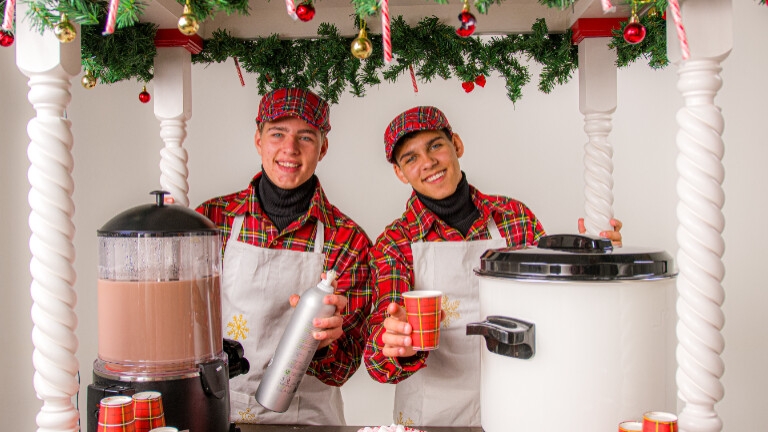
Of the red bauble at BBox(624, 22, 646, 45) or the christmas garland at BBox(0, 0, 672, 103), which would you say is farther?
the christmas garland at BBox(0, 0, 672, 103)

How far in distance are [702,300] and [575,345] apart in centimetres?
30

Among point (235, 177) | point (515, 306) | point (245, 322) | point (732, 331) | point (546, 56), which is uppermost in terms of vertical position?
point (546, 56)

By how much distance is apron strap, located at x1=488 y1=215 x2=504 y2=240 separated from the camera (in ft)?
6.77

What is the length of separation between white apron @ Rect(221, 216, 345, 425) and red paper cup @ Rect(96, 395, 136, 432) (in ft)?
2.97

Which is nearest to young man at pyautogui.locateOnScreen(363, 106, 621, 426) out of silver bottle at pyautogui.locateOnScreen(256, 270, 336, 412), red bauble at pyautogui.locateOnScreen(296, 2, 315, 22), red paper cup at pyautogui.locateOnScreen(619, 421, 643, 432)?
silver bottle at pyautogui.locateOnScreen(256, 270, 336, 412)

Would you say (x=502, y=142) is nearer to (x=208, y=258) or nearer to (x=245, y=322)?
(x=245, y=322)

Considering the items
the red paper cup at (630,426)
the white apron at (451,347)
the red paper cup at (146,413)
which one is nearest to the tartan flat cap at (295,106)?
the white apron at (451,347)

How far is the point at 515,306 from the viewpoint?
1.23 m

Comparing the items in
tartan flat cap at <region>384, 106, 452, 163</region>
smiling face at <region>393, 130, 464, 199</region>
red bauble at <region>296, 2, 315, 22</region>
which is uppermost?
red bauble at <region>296, 2, 315, 22</region>

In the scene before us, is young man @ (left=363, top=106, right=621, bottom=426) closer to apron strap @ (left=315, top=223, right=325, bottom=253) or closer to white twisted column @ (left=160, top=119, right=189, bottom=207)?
apron strap @ (left=315, top=223, right=325, bottom=253)

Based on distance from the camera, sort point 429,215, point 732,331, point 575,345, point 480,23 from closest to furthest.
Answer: point 575,345, point 480,23, point 429,215, point 732,331

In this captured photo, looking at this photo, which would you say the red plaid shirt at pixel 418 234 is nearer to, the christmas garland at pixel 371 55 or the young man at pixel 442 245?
the young man at pixel 442 245

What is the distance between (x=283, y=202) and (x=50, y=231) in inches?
33.4

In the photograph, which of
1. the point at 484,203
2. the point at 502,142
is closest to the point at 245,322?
the point at 484,203
